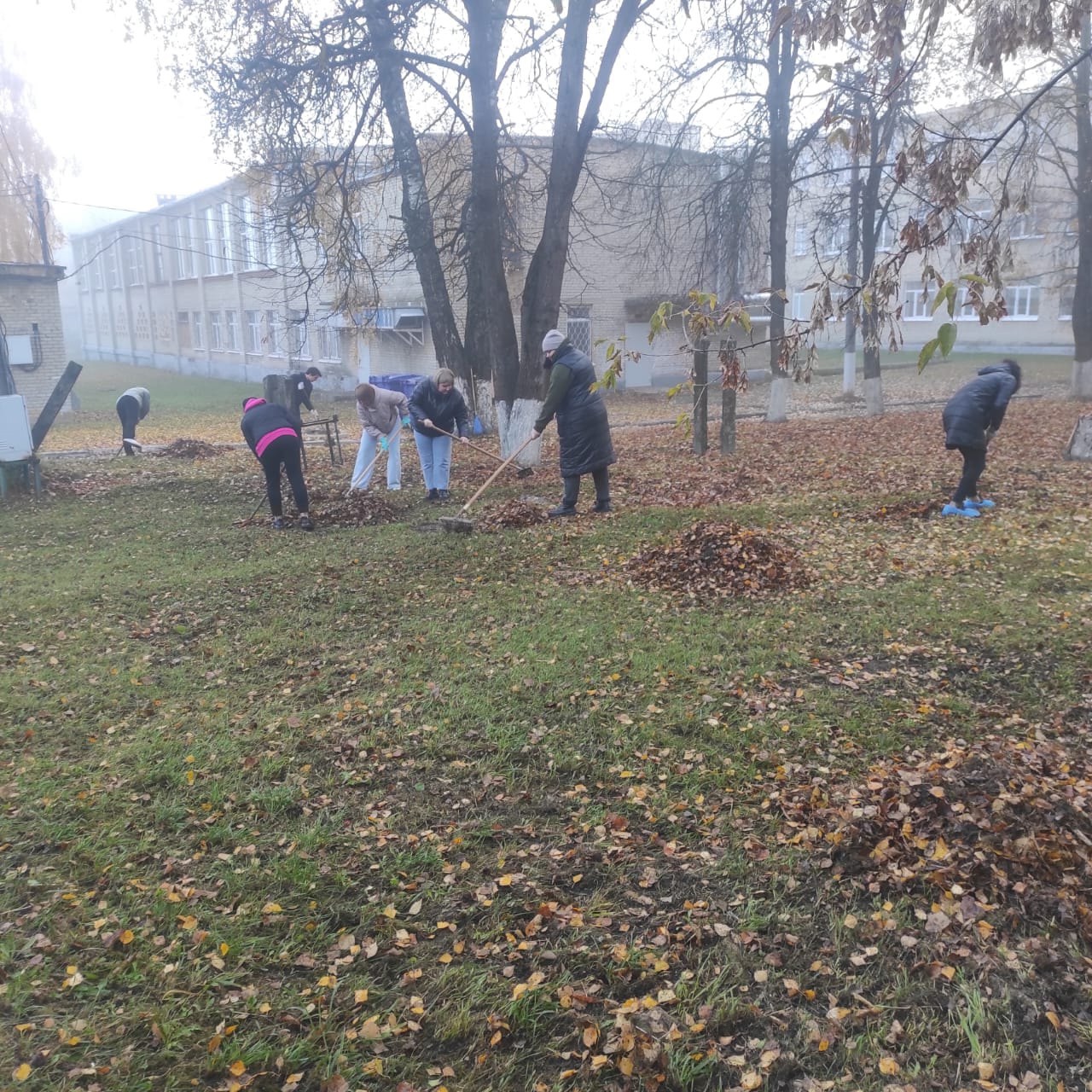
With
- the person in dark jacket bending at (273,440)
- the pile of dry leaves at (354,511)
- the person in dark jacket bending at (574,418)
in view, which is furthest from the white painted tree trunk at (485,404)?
the person in dark jacket bending at (273,440)

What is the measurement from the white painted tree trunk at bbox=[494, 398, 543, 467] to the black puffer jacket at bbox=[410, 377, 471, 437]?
1919mm

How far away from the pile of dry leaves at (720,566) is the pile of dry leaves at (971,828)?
9.08 feet

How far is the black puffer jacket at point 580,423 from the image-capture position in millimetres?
9156

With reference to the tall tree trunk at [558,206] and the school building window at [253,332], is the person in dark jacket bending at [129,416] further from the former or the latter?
the school building window at [253,332]

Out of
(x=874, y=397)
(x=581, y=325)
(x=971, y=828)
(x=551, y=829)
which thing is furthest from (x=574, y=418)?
(x=581, y=325)

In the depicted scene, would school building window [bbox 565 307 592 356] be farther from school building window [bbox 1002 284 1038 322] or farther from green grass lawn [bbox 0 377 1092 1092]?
green grass lawn [bbox 0 377 1092 1092]

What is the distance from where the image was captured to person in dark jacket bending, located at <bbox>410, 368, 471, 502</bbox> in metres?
10.1

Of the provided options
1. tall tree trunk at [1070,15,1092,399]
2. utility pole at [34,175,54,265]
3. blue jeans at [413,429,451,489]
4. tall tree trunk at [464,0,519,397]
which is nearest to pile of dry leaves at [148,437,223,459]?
tall tree trunk at [464,0,519,397]

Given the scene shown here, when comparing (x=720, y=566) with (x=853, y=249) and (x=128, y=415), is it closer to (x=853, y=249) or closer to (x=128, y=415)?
(x=128, y=415)

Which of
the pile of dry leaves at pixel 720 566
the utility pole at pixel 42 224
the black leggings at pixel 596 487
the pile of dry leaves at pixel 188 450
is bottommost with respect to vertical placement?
the pile of dry leaves at pixel 720 566

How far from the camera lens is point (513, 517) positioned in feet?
30.2

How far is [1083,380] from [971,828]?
1874 cm

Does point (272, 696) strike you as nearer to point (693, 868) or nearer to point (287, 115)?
point (693, 868)

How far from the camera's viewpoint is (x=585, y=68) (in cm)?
1191
